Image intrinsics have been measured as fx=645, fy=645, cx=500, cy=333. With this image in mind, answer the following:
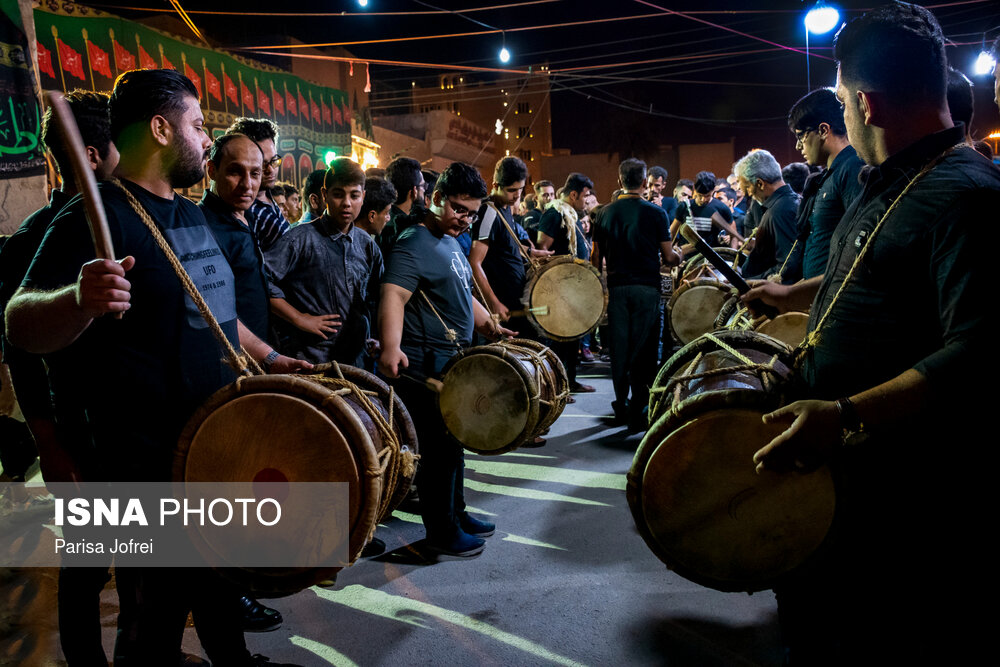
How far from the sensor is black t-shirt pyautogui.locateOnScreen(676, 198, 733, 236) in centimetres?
780

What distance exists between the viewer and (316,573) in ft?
6.09

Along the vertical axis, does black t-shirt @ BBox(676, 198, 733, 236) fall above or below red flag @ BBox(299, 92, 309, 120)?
below

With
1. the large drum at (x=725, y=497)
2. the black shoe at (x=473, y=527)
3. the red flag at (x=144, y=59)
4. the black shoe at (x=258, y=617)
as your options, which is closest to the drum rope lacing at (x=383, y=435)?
the large drum at (x=725, y=497)

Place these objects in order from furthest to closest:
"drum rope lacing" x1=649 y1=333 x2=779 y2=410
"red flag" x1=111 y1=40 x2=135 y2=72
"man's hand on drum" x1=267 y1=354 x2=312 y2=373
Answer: "red flag" x1=111 y1=40 x2=135 y2=72
"man's hand on drum" x1=267 y1=354 x2=312 y2=373
"drum rope lacing" x1=649 y1=333 x2=779 y2=410

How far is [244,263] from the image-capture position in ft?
9.62

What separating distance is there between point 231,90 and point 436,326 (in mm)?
10996

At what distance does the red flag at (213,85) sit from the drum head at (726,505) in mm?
12508

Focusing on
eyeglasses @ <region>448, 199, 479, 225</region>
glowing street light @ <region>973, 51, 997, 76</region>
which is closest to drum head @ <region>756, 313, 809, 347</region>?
eyeglasses @ <region>448, 199, 479, 225</region>

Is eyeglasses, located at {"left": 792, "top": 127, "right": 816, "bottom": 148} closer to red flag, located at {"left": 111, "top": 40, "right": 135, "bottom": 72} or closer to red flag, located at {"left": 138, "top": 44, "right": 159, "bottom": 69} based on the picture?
red flag, located at {"left": 111, "top": 40, "right": 135, "bottom": 72}

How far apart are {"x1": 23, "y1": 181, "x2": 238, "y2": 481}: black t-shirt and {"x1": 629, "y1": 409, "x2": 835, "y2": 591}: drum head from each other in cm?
141

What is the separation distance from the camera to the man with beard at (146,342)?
6.11ft

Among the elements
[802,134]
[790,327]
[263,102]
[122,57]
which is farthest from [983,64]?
[122,57]

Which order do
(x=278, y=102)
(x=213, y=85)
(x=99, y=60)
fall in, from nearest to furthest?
(x=99, y=60) → (x=213, y=85) → (x=278, y=102)

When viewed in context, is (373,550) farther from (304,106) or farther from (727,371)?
(304,106)
